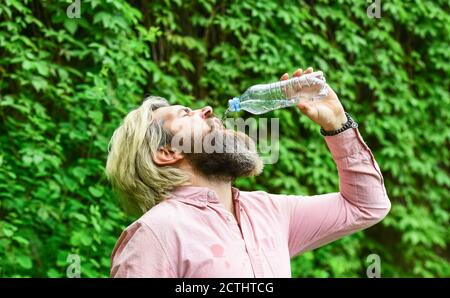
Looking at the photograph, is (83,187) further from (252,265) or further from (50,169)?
(252,265)

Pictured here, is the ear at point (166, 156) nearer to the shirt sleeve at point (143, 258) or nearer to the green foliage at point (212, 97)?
the shirt sleeve at point (143, 258)

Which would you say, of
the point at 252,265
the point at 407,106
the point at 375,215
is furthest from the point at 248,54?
the point at 252,265

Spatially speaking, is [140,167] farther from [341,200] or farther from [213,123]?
[341,200]

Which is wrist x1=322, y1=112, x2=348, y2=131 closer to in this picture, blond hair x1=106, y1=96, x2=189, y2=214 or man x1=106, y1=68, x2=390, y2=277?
man x1=106, y1=68, x2=390, y2=277

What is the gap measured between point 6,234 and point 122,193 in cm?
110

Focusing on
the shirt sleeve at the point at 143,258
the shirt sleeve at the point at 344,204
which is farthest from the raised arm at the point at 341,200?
the shirt sleeve at the point at 143,258

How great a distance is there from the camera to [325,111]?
1.92 m

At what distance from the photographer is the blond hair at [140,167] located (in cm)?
186

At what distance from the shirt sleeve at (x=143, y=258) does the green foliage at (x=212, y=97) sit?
4.58 ft

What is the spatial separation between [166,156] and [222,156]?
0.17 m

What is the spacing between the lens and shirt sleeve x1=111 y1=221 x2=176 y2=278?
1.56 metres

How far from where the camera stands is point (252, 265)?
1.68 metres

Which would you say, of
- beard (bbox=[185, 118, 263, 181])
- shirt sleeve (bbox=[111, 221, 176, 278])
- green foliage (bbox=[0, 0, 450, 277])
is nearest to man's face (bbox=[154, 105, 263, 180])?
beard (bbox=[185, 118, 263, 181])
